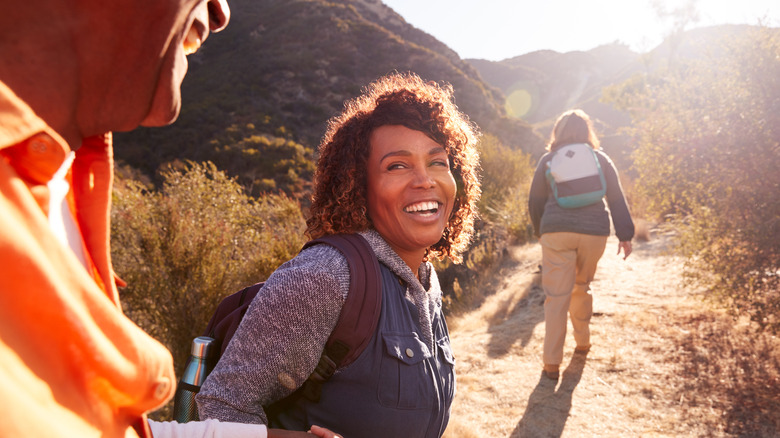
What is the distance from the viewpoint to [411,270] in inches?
70.1

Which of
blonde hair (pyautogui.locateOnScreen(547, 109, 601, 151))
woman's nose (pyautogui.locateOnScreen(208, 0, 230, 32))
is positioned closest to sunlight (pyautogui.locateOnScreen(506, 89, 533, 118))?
blonde hair (pyautogui.locateOnScreen(547, 109, 601, 151))

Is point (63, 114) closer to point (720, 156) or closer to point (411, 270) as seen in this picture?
point (411, 270)

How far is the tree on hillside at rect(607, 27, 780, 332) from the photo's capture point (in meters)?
4.45

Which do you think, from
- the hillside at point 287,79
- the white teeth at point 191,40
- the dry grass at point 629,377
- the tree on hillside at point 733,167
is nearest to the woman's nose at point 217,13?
the white teeth at point 191,40

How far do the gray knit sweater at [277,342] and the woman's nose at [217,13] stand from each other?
0.76 m

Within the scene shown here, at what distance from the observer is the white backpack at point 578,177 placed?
414 cm

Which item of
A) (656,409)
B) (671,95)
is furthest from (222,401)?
(671,95)

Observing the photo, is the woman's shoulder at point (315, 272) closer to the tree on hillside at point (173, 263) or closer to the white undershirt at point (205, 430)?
the white undershirt at point (205, 430)

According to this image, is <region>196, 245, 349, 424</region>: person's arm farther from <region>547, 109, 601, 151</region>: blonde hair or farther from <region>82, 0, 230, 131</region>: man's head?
<region>547, 109, 601, 151</region>: blonde hair

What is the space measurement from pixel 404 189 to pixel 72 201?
124 cm

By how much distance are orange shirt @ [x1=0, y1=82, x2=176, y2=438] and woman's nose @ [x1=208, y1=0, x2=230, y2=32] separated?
0.31m

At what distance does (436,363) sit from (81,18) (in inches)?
53.9

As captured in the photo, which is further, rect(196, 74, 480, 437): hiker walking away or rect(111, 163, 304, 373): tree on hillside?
rect(111, 163, 304, 373): tree on hillside

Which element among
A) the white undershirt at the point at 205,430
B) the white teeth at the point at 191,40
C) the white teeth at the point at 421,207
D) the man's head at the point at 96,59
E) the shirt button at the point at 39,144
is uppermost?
the white teeth at the point at 191,40
